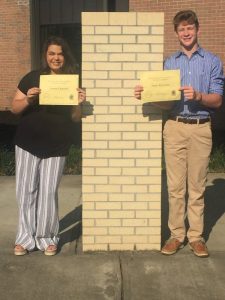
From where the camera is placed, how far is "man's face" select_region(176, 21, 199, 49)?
3.92 m

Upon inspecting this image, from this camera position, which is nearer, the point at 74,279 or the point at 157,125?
the point at 74,279

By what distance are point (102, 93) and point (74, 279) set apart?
150 centimetres

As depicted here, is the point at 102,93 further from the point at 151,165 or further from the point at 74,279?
the point at 74,279

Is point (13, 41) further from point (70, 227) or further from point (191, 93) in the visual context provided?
point (191, 93)

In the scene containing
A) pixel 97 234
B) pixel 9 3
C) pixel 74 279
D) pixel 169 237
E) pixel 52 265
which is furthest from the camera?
pixel 9 3

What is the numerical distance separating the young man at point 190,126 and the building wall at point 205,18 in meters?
8.47

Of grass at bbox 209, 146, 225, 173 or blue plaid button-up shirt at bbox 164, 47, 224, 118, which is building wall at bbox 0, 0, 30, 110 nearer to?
grass at bbox 209, 146, 225, 173

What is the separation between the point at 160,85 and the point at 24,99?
1082mm

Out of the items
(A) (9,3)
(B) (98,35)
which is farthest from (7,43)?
(B) (98,35)

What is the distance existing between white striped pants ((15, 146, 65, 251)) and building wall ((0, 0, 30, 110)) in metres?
11.2

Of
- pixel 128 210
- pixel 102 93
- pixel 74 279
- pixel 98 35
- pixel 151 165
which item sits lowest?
pixel 74 279

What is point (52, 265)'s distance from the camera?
4.07m

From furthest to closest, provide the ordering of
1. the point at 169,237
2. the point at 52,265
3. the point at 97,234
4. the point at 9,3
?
the point at 9,3, the point at 169,237, the point at 97,234, the point at 52,265

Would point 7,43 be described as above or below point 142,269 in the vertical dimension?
above
